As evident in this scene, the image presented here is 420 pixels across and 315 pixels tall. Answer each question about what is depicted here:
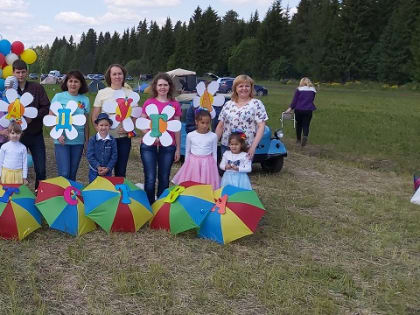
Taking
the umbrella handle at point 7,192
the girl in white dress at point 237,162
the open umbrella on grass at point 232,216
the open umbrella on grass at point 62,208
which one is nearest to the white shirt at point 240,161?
the girl in white dress at point 237,162

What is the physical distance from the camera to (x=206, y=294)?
10.9 ft

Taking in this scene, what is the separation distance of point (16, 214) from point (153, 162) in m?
1.45

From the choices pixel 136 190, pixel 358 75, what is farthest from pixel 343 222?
pixel 358 75

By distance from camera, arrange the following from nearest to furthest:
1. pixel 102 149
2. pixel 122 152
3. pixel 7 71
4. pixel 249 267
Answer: pixel 249 267
pixel 102 149
pixel 122 152
pixel 7 71

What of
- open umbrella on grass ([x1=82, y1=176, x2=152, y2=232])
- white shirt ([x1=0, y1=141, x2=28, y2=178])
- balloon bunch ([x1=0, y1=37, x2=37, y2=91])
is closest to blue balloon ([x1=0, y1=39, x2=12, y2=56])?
balloon bunch ([x1=0, y1=37, x2=37, y2=91])

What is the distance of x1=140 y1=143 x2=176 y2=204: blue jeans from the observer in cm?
487

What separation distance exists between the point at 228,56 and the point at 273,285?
69.4 metres

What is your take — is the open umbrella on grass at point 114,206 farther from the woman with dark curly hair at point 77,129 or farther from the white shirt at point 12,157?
the white shirt at point 12,157

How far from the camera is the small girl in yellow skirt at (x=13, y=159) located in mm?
4781

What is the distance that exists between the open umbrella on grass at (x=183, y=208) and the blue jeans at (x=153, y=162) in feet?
1.49

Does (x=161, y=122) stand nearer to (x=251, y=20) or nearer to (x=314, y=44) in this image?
(x=314, y=44)

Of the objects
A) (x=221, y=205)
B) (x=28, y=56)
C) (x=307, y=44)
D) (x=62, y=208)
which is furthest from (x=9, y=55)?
(x=307, y=44)

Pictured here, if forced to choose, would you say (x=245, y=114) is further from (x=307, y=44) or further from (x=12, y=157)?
(x=307, y=44)

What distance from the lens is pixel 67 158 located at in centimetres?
499
